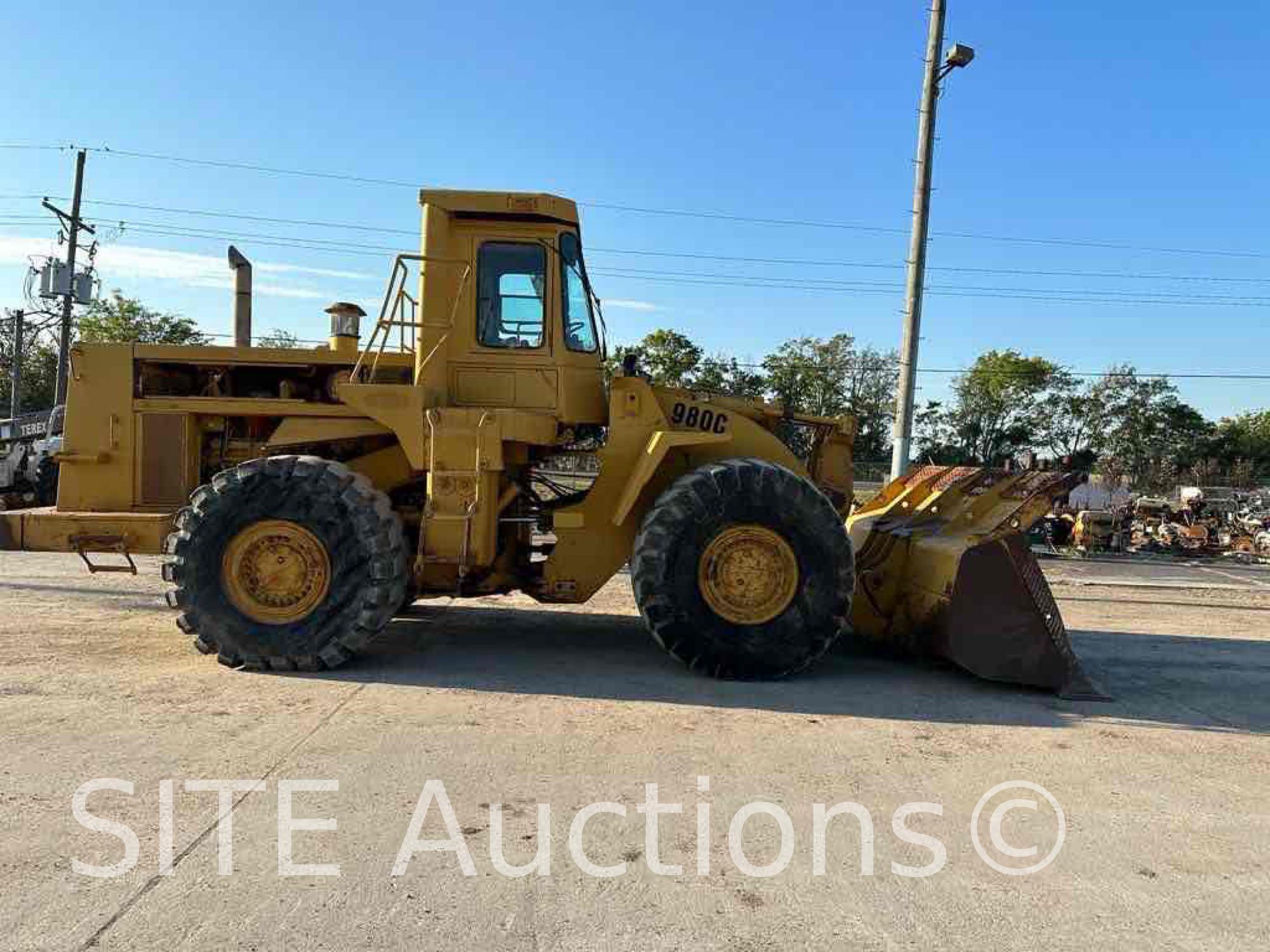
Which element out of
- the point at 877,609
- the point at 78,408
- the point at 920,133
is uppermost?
the point at 920,133

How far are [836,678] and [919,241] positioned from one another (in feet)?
29.9

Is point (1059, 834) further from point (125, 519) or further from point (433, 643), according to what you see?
point (125, 519)

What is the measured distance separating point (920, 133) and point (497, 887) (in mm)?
13015

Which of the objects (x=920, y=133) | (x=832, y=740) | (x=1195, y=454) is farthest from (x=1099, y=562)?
(x=1195, y=454)

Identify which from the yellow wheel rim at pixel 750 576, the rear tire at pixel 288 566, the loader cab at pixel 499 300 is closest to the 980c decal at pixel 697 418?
the loader cab at pixel 499 300

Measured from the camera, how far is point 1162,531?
693 inches

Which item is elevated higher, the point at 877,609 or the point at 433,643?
the point at 877,609

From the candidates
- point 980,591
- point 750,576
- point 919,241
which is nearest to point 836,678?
point 750,576

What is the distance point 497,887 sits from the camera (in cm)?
298

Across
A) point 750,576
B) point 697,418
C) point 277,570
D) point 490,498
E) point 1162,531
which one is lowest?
point 1162,531

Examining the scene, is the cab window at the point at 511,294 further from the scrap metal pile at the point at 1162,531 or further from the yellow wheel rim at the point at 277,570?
the scrap metal pile at the point at 1162,531

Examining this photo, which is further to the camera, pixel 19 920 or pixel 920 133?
pixel 920 133

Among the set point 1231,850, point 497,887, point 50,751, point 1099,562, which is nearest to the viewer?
point 497,887

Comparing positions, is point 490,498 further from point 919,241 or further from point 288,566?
point 919,241
